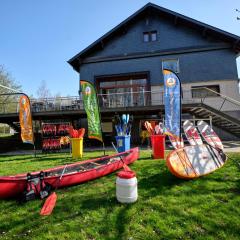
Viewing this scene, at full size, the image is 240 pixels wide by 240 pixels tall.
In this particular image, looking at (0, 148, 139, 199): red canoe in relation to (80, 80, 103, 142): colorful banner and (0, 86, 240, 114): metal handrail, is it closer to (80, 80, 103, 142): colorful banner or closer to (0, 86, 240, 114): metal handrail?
(80, 80, 103, 142): colorful banner

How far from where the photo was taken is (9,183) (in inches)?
182

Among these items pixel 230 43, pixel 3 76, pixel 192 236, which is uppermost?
pixel 3 76

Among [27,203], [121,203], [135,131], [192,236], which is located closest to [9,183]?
[27,203]

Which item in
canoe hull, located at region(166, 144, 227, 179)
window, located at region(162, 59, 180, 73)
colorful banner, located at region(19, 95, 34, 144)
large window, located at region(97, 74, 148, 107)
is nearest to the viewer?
canoe hull, located at region(166, 144, 227, 179)

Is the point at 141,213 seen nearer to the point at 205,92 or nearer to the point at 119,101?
the point at 119,101

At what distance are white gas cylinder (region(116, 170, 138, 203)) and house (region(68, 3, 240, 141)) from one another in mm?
10067

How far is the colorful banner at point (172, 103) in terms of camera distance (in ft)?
22.8

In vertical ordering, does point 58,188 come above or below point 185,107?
below

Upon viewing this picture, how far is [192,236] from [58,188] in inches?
127

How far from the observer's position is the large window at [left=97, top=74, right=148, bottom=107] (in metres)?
16.3

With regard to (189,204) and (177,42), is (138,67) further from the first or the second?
(189,204)

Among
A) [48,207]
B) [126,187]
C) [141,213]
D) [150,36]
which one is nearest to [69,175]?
[48,207]

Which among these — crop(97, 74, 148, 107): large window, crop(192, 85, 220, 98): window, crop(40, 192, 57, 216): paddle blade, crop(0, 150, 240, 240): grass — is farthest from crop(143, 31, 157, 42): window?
crop(40, 192, 57, 216): paddle blade

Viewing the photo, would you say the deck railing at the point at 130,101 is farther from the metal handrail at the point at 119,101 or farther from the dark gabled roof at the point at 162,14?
the dark gabled roof at the point at 162,14
